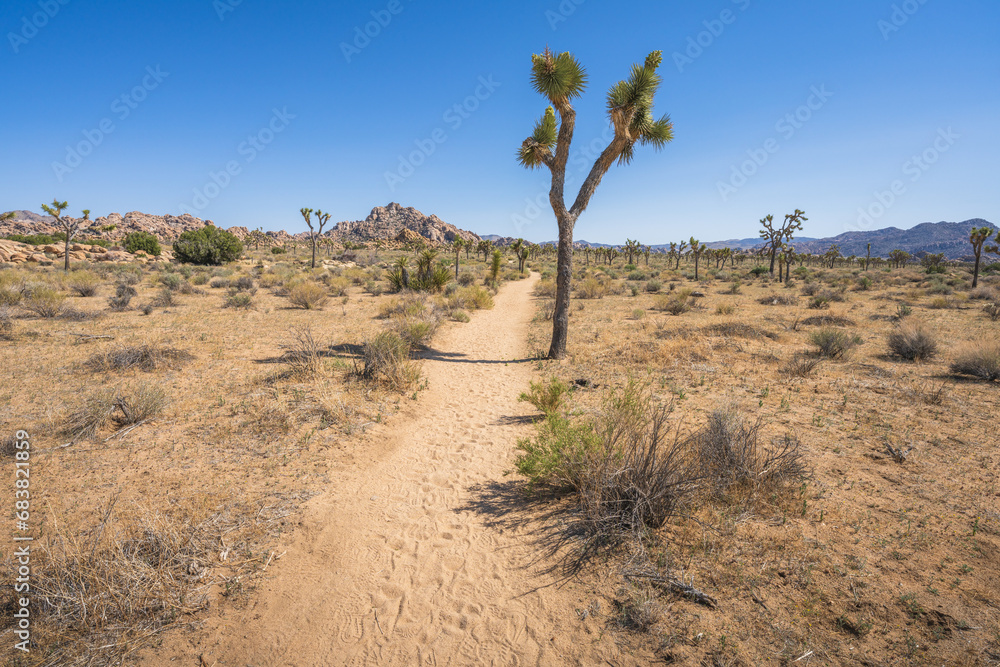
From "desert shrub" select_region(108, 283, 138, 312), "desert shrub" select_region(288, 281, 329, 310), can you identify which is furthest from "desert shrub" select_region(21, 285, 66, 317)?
"desert shrub" select_region(288, 281, 329, 310)

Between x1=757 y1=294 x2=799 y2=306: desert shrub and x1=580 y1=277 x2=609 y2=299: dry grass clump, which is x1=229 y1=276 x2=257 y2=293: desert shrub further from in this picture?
x1=757 y1=294 x2=799 y2=306: desert shrub

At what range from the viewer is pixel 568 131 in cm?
991

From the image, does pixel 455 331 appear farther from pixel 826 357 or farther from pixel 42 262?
pixel 42 262

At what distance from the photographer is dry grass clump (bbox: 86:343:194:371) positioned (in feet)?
25.2

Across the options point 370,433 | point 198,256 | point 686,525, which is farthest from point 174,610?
point 198,256

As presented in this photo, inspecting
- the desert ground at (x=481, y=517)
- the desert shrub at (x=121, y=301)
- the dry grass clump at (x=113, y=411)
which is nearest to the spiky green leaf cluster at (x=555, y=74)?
the desert ground at (x=481, y=517)

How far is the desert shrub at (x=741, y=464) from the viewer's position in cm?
419

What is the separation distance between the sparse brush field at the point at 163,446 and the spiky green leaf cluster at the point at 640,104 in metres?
7.75

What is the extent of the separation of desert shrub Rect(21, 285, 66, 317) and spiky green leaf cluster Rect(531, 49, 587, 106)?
16295mm

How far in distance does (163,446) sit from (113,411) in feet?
5.00

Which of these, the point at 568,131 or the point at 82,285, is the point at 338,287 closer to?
Result: the point at 82,285

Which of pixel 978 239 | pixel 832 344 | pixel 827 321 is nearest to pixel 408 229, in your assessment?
pixel 978 239

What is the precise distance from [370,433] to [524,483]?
2.71m

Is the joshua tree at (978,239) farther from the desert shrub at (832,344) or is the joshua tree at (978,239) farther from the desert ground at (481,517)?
the desert ground at (481,517)
